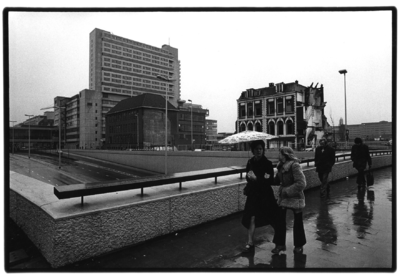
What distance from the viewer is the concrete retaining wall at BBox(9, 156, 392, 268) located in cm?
339

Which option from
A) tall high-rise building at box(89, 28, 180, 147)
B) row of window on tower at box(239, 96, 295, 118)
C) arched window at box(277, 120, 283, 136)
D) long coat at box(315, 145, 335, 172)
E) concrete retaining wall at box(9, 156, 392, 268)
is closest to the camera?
concrete retaining wall at box(9, 156, 392, 268)

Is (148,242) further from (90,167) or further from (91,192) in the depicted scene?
(90,167)

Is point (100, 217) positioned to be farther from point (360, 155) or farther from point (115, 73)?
point (115, 73)

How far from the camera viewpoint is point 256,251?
12.8 ft

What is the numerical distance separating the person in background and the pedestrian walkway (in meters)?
0.18

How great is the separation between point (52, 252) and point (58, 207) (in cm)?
67

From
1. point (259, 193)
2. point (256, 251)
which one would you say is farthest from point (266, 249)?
point (259, 193)

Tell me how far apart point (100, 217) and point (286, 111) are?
50717 millimetres

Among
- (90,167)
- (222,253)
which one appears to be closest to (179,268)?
(222,253)

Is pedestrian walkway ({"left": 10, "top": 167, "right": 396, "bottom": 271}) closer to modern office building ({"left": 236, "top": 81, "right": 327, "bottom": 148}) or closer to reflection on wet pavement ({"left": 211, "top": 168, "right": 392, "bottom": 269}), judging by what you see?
reflection on wet pavement ({"left": 211, "top": 168, "right": 392, "bottom": 269})

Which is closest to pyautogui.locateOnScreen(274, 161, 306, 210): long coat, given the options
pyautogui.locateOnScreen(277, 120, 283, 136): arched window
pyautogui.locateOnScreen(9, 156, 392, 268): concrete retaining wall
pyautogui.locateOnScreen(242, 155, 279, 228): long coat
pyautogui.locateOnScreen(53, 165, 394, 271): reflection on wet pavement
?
pyautogui.locateOnScreen(242, 155, 279, 228): long coat

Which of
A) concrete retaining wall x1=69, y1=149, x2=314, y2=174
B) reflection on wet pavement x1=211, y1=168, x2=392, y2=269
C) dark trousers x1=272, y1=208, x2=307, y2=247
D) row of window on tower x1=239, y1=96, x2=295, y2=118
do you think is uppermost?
row of window on tower x1=239, y1=96, x2=295, y2=118

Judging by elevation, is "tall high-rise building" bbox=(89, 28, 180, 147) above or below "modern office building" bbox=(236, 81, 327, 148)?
above

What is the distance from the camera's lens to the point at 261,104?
54.6 metres
